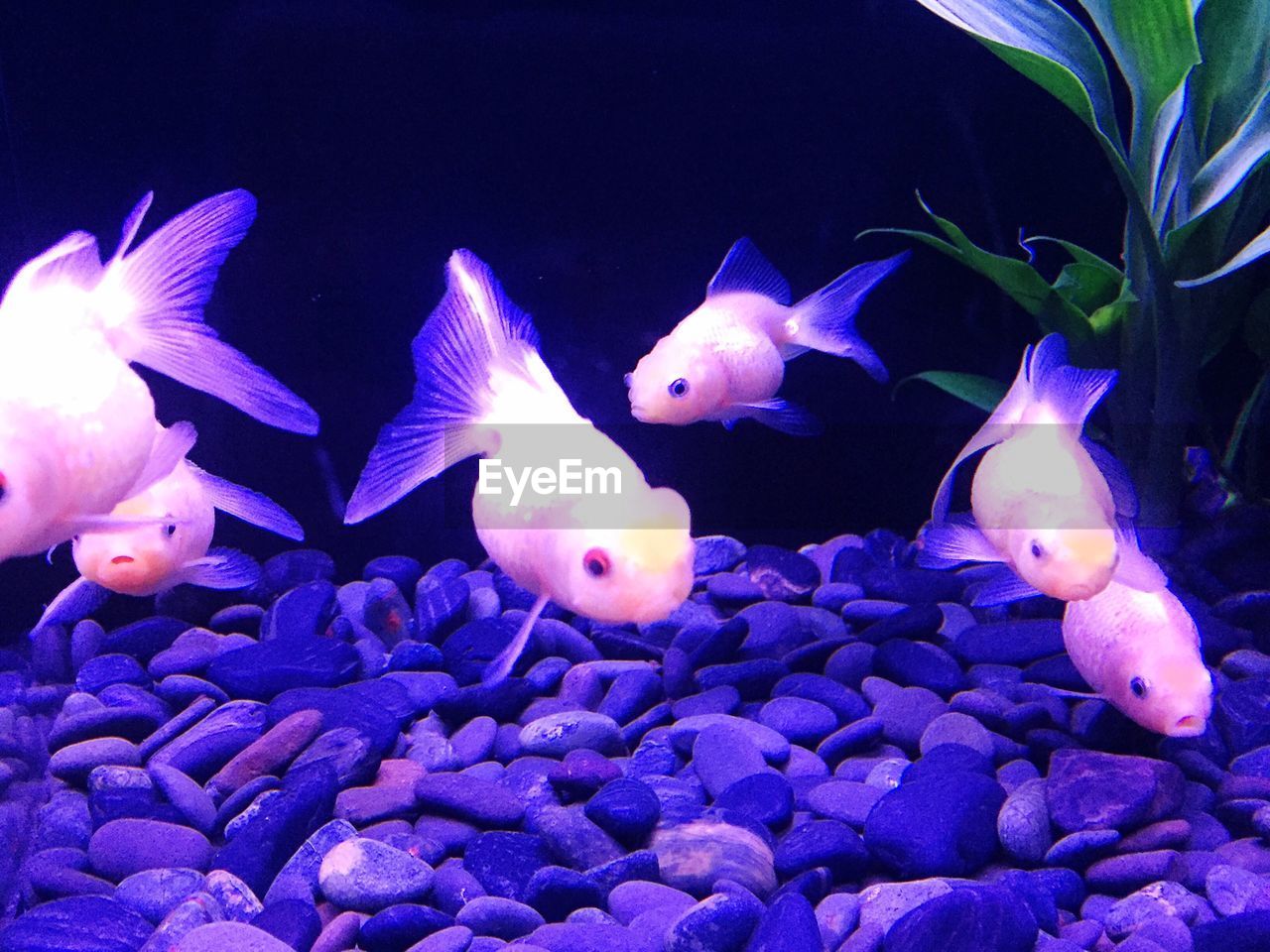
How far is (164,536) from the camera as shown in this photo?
2.11 meters

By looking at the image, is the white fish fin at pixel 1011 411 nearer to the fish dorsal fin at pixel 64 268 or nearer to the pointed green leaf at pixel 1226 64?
the pointed green leaf at pixel 1226 64

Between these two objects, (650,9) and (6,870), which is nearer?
(6,870)

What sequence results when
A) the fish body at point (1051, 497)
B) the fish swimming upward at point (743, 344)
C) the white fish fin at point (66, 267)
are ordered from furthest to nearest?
the fish swimming upward at point (743, 344), the fish body at point (1051, 497), the white fish fin at point (66, 267)

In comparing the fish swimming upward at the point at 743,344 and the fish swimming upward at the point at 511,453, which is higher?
the fish swimming upward at the point at 743,344

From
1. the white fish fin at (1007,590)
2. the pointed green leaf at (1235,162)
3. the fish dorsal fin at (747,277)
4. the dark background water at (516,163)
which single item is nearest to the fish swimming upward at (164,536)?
the dark background water at (516,163)

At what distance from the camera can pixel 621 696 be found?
3025 mm

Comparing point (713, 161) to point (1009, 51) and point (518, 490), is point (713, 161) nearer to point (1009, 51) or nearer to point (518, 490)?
point (1009, 51)

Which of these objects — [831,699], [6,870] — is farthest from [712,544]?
[6,870]

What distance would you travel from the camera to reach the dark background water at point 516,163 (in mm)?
3428

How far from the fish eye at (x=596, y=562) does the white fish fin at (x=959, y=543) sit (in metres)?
1.15

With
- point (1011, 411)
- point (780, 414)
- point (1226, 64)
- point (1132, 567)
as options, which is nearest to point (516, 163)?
point (780, 414)

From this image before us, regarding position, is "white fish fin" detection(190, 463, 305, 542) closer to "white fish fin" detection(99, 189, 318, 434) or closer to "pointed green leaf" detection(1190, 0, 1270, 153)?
"white fish fin" detection(99, 189, 318, 434)

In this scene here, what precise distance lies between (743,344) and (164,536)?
153 cm

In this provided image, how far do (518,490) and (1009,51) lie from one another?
216 centimetres
